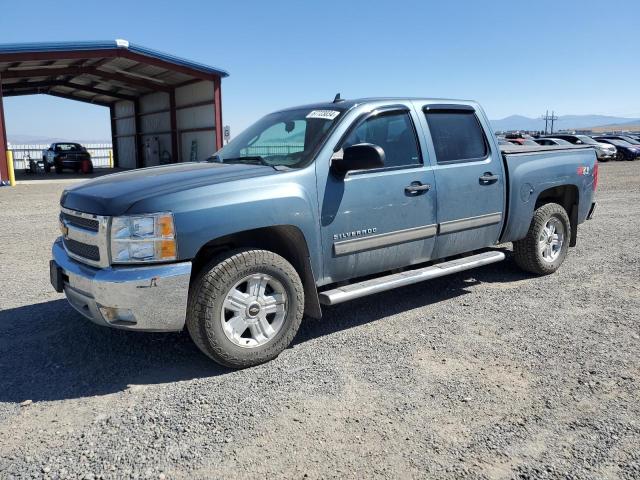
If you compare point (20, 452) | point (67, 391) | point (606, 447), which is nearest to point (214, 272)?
point (67, 391)

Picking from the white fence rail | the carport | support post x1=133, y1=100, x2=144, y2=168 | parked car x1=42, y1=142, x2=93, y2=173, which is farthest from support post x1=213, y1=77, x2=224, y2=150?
the white fence rail

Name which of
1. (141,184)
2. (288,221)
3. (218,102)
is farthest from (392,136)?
(218,102)

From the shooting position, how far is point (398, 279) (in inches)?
178

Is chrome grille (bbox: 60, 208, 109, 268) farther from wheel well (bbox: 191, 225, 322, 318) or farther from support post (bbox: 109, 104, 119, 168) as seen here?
support post (bbox: 109, 104, 119, 168)

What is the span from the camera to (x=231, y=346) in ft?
12.1

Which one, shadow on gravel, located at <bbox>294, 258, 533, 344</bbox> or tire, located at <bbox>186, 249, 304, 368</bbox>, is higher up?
tire, located at <bbox>186, 249, 304, 368</bbox>

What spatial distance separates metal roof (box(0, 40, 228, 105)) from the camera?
20453 mm

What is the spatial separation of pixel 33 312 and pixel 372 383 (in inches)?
133

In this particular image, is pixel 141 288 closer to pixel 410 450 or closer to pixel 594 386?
pixel 410 450

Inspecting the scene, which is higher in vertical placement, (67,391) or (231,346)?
(231,346)

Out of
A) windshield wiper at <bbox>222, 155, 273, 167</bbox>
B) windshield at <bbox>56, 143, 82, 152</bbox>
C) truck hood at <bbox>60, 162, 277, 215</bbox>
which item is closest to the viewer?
truck hood at <bbox>60, 162, 277, 215</bbox>

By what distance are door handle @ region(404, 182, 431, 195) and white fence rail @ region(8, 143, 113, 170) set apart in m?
36.7

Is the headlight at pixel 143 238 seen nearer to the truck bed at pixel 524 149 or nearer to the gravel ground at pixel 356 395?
the gravel ground at pixel 356 395

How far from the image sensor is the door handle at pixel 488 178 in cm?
516
